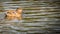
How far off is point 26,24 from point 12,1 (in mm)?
424

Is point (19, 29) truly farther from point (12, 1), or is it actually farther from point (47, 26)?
point (12, 1)

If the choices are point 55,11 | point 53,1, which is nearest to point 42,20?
point 55,11

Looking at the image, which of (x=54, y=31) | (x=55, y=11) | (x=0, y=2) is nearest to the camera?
(x=54, y=31)

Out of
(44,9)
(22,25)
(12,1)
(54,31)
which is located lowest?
(54,31)

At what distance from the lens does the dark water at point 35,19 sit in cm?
154

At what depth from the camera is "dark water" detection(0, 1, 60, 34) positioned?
1542 millimetres

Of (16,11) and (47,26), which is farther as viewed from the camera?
(16,11)

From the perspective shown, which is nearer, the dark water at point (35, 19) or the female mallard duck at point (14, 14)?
the dark water at point (35, 19)

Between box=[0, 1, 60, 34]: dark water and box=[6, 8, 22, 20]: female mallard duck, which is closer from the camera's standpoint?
box=[0, 1, 60, 34]: dark water

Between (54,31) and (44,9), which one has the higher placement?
(44,9)

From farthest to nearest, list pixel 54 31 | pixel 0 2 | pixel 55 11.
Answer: pixel 0 2
pixel 55 11
pixel 54 31

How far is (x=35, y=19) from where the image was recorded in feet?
5.39

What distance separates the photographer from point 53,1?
1.81 metres

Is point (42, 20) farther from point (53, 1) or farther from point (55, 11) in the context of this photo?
point (53, 1)
